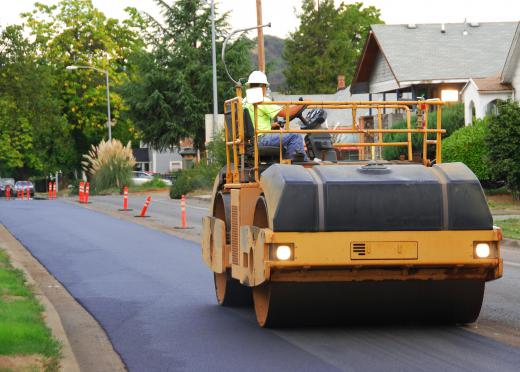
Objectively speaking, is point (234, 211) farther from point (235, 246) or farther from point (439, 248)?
point (439, 248)

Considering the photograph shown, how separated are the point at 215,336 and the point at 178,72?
215 feet

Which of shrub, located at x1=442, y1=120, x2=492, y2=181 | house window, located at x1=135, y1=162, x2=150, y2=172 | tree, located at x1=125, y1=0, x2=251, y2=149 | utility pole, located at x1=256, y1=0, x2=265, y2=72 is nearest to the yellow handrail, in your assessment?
shrub, located at x1=442, y1=120, x2=492, y2=181

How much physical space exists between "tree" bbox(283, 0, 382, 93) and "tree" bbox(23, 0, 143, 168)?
966 inches

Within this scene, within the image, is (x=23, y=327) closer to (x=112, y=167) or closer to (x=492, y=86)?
(x=492, y=86)

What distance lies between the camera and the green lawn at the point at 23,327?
960 cm

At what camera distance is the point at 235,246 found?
1164 cm

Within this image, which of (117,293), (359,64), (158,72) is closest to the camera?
(117,293)

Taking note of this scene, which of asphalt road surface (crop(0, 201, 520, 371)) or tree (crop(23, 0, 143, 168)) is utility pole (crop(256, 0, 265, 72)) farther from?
tree (crop(23, 0, 143, 168))

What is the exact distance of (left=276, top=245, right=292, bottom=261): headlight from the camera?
9961 mm

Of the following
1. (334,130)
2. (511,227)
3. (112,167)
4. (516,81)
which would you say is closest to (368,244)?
(334,130)

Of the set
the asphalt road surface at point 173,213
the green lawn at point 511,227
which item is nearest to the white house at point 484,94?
the asphalt road surface at point 173,213

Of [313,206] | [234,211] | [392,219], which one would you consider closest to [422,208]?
[392,219]

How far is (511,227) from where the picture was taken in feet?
84.1

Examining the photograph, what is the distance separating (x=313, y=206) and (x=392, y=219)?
673 mm
